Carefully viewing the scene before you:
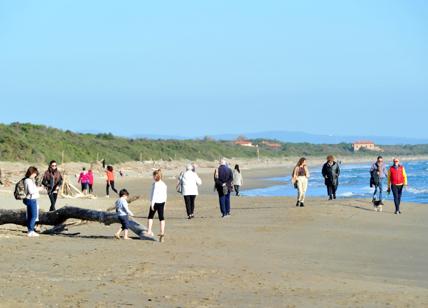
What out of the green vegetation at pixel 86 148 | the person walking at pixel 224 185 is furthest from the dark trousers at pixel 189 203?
the green vegetation at pixel 86 148

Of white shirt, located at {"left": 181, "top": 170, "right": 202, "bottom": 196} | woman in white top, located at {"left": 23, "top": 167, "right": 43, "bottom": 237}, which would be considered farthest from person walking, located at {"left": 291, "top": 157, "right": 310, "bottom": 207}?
woman in white top, located at {"left": 23, "top": 167, "right": 43, "bottom": 237}

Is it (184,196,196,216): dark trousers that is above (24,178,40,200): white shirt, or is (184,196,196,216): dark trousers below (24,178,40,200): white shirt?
below

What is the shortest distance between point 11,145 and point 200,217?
39283mm

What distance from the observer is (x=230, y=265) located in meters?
12.0

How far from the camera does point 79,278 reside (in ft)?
33.7

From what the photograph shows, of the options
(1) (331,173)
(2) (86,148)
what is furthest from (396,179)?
(2) (86,148)

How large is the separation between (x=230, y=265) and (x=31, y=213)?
211 inches

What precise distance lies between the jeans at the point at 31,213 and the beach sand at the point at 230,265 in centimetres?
31

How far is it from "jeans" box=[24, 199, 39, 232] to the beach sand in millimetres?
313

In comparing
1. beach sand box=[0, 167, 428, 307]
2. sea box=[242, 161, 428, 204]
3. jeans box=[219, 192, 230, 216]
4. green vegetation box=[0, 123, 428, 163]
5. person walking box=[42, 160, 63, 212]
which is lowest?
sea box=[242, 161, 428, 204]

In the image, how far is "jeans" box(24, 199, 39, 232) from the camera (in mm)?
15719

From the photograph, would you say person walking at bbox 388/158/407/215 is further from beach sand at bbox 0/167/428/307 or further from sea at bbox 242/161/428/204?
sea at bbox 242/161/428/204

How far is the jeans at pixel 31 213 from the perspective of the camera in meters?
15.7

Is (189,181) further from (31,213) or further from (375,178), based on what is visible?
(375,178)
